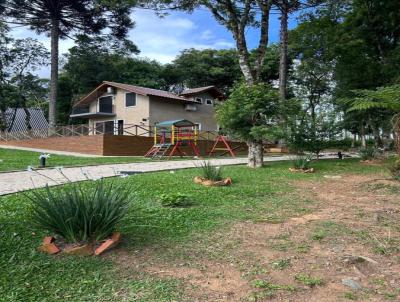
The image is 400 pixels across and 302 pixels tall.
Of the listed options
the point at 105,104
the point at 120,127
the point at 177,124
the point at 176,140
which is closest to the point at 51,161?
the point at 176,140

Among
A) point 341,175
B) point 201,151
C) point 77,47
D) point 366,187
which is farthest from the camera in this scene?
point 77,47

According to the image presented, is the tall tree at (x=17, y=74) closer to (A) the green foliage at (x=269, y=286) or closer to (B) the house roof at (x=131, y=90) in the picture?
(B) the house roof at (x=131, y=90)

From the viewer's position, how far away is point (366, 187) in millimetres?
7996

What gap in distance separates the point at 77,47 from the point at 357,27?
24505mm

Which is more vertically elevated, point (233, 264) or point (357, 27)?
point (357, 27)

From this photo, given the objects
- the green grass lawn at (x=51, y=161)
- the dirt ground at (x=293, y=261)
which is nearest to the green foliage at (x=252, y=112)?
the green grass lawn at (x=51, y=161)

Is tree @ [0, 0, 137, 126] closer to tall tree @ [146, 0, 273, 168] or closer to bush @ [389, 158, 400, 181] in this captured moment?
tall tree @ [146, 0, 273, 168]

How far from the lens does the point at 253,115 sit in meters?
12.7

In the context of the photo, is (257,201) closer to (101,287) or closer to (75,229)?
(75,229)

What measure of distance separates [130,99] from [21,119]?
17.4 metres

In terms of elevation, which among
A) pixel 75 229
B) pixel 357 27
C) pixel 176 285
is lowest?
pixel 176 285

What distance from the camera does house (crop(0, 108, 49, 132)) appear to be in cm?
3984

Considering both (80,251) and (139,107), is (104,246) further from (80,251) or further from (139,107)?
(139,107)

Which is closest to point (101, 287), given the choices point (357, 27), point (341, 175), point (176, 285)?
point (176, 285)
